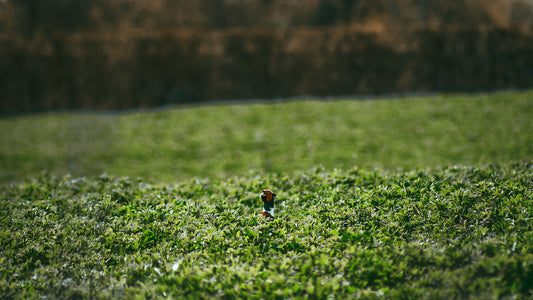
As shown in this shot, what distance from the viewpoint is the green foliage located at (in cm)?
349

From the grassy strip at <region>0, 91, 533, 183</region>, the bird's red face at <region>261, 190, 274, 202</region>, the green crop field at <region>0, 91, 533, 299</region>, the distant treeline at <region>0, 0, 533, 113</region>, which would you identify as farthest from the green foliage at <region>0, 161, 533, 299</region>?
the distant treeline at <region>0, 0, 533, 113</region>

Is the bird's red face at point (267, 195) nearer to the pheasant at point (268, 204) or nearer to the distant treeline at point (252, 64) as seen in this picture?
the pheasant at point (268, 204)

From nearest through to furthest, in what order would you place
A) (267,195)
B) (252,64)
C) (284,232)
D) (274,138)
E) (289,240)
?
(289,240) → (284,232) → (267,195) → (274,138) → (252,64)

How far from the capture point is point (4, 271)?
4027mm

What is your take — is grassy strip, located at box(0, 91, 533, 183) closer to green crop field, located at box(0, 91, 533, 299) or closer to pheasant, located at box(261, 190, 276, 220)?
green crop field, located at box(0, 91, 533, 299)

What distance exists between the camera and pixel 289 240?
14.1 ft

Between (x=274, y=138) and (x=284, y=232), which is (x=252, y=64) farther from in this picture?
(x=284, y=232)

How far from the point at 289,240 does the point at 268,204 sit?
2.16 feet

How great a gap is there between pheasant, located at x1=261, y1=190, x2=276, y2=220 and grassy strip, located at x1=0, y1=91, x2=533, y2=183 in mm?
3121

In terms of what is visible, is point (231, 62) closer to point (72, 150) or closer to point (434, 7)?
point (72, 150)

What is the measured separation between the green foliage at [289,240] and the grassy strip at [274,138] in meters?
2.56

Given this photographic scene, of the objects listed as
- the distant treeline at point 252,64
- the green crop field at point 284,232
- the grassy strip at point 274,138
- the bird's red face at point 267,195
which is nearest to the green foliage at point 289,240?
the green crop field at point 284,232

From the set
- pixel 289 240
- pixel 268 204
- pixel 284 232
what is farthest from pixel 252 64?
pixel 289 240

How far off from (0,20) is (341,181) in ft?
63.7
